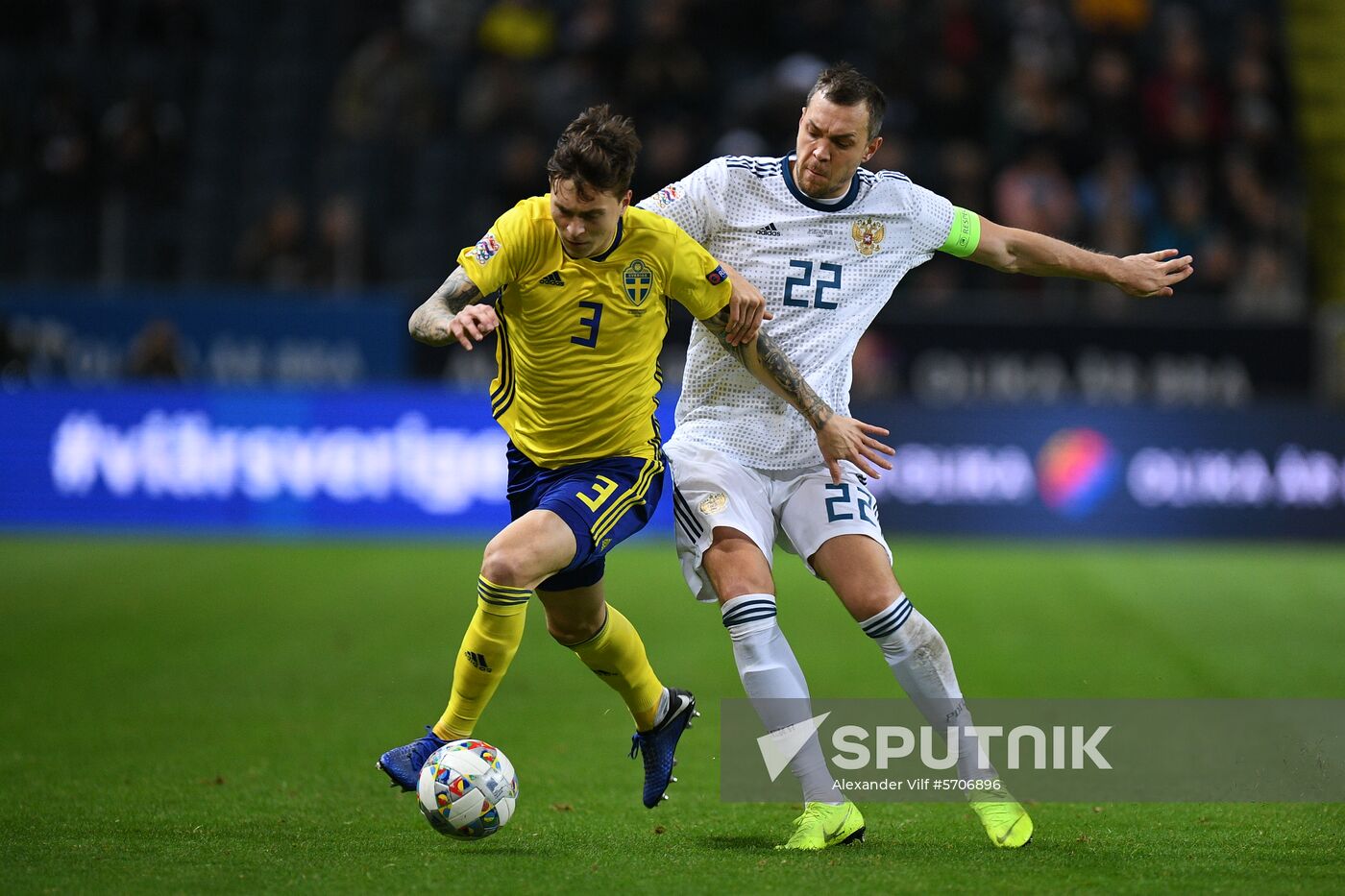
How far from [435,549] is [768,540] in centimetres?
929

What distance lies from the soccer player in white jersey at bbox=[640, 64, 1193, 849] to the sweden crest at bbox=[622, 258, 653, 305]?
0.31m

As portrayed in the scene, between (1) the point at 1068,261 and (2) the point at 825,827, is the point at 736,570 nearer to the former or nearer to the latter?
(2) the point at 825,827

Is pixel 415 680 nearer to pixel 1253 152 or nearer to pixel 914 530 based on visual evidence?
pixel 914 530

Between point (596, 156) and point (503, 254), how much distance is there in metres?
0.49

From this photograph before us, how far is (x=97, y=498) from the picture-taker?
15391 mm

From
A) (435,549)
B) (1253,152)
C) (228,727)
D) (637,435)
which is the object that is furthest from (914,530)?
(637,435)

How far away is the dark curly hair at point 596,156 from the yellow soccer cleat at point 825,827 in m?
2.08

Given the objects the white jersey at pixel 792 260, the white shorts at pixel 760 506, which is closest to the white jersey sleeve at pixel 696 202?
the white jersey at pixel 792 260

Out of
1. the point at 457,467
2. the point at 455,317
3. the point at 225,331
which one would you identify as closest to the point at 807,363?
the point at 455,317

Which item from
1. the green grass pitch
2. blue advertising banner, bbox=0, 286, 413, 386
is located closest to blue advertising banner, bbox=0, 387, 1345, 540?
the green grass pitch

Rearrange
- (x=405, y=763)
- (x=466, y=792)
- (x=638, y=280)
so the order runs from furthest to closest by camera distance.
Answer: (x=638, y=280), (x=405, y=763), (x=466, y=792)

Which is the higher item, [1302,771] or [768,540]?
[768,540]

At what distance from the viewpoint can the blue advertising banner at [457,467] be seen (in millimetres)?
15312

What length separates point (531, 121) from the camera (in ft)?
58.6
